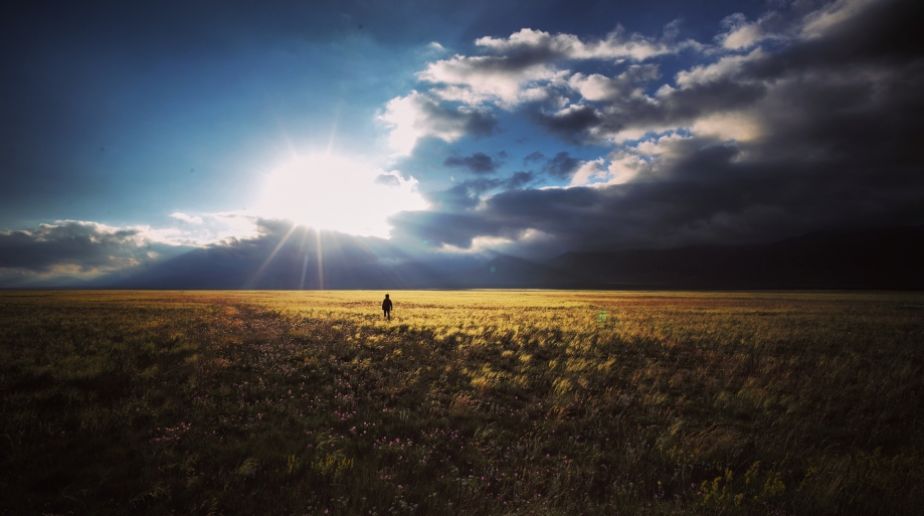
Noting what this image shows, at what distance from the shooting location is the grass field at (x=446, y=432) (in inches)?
215

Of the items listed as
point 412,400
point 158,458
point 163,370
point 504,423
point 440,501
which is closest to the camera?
point 440,501

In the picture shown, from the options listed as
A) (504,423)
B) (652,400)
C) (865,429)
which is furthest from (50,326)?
(865,429)

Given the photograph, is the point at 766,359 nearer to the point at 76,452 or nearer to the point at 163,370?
the point at 76,452

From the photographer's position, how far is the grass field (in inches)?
215

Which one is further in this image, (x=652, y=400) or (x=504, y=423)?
(x=652, y=400)

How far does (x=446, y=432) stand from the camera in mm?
7871

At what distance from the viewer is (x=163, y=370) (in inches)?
458

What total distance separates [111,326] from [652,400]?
27017mm

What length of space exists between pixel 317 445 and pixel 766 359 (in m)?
17.0

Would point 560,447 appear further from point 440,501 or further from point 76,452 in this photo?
point 76,452

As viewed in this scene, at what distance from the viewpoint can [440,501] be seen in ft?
17.5

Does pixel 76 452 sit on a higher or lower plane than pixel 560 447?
higher

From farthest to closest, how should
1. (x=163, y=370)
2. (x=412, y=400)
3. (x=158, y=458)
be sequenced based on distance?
(x=163, y=370), (x=412, y=400), (x=158, y=458)

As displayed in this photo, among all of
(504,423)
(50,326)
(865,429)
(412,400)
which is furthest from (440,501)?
(50,326)
